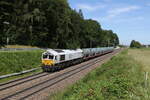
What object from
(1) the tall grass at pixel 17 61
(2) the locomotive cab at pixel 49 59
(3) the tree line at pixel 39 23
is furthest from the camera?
(3) the tree line at pixel 39 23

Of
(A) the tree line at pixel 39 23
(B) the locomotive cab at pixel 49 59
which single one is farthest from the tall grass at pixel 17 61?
(A) the tree line at pixel 39 23

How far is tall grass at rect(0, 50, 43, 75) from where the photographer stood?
1163 inches

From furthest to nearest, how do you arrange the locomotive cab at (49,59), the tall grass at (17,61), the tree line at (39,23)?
the tree line at (39,23), the locomotive cab at (49,59), the tall grass at (17,61)

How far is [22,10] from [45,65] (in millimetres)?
37294

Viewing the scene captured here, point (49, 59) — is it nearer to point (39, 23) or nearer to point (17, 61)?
point (17, 61)

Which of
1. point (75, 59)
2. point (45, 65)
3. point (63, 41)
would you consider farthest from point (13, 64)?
point (63, 41)

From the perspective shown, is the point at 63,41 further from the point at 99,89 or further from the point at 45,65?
the point at 99,89

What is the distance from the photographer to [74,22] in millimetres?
91250

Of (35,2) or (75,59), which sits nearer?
(75,59)

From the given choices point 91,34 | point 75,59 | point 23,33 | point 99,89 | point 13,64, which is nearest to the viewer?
point 99,89

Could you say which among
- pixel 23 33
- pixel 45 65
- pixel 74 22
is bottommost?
pixel 45 65

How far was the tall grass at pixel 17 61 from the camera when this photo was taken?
29547mm

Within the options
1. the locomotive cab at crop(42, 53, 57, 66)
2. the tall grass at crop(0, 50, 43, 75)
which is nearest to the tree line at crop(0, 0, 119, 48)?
the tall grass at crop(0, 50, 43, 75)

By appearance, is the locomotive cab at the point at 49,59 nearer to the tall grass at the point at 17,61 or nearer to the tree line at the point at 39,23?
the tall grass at the point at 17,61
